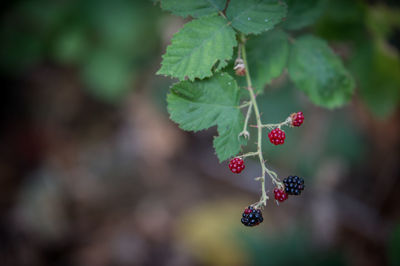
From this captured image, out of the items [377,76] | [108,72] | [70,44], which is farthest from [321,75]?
[70,44]

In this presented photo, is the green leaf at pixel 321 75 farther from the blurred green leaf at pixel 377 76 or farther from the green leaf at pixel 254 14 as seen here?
the blurred green leaf at pixel 377 76

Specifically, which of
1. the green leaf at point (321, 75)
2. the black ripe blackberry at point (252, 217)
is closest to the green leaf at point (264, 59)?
the green leaf at point (321, 75)

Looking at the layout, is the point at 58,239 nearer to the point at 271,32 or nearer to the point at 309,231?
the point at 309,231

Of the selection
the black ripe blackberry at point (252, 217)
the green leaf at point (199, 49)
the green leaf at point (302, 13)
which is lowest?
the black ripe blackberry at point (252, 217)

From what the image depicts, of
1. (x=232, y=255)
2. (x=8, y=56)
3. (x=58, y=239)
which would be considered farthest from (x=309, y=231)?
(x=8, y=56)

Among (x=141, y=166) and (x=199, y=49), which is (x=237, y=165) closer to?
(x=199, y=49)

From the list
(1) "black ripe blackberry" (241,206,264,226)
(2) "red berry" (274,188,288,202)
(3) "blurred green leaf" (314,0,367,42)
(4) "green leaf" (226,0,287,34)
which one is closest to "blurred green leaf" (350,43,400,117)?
(3) "blurred green leaf" (314,0,367,42)
